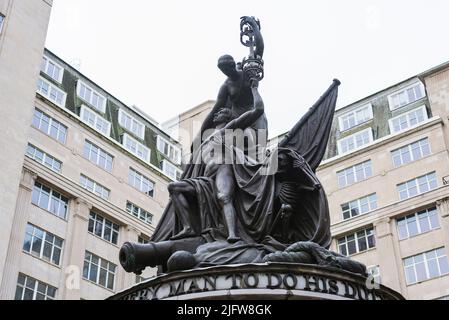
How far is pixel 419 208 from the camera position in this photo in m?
49.2

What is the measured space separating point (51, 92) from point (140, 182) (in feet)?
33.3

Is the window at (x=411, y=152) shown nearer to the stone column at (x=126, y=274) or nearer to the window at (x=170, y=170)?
the window at (x=170, y=170)

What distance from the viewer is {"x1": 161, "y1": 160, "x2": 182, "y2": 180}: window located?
204 ft

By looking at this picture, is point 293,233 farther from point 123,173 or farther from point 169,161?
point 169,161

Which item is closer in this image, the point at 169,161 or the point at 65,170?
the point at 65,170

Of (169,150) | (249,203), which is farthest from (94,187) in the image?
(249,203)

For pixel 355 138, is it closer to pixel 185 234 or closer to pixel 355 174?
pixel 355 174

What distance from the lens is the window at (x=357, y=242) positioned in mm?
51125

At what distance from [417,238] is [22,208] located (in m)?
26.1

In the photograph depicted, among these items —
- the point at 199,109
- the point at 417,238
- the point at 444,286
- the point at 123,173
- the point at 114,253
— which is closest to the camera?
the point at 444,286

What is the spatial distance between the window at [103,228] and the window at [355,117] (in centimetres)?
2071

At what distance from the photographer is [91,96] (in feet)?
191
